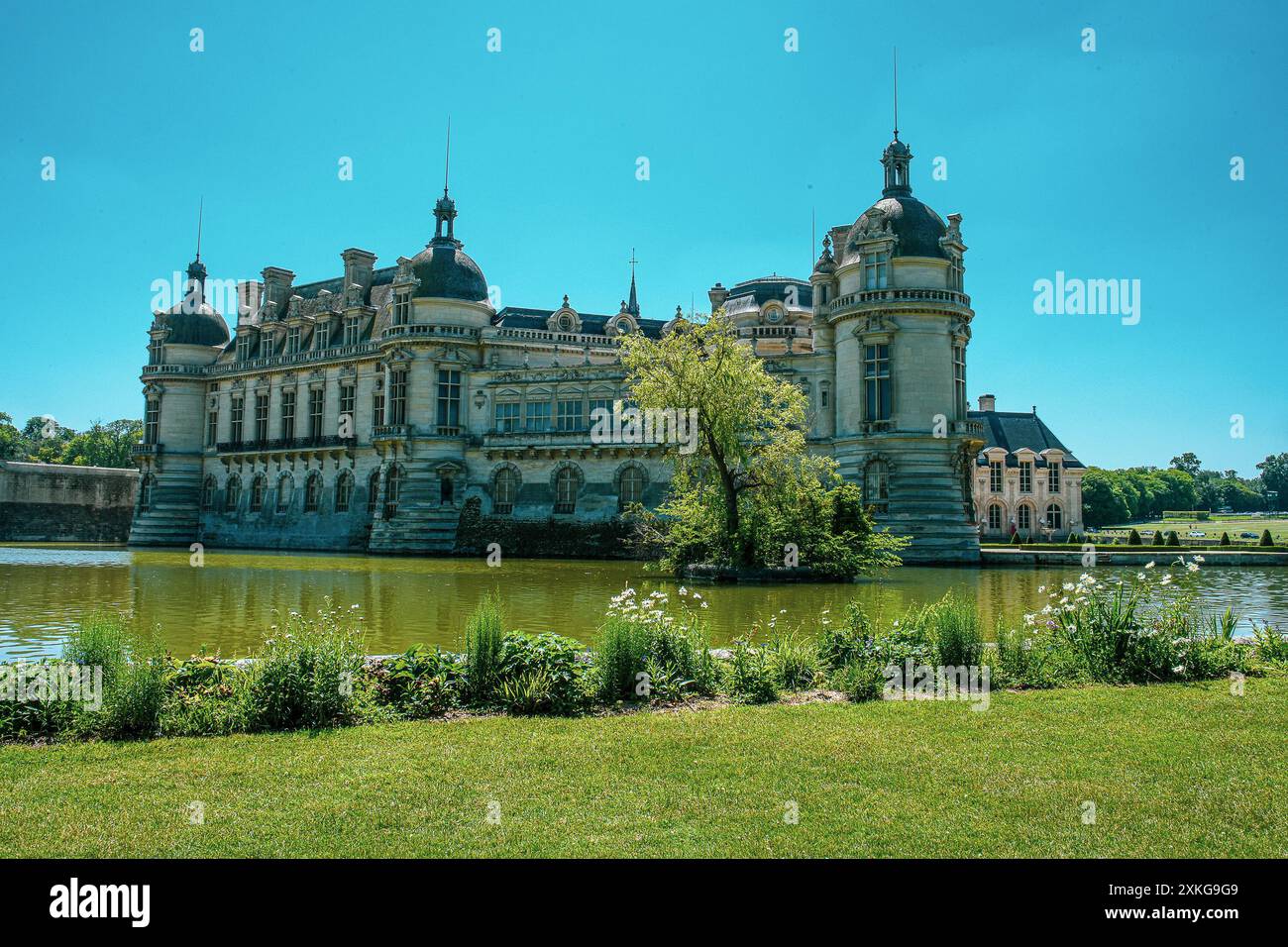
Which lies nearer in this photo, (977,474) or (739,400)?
(739,400)

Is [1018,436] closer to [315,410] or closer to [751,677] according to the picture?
[315,410]

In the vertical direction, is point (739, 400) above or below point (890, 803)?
above

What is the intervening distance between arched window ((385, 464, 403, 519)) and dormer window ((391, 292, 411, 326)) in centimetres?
860

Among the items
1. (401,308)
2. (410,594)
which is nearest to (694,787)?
(410,594)

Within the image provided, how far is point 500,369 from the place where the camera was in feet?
173

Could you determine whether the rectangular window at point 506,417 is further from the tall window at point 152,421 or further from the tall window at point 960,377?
the tall window at point 152,421

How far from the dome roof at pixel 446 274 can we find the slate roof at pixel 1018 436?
40886mm

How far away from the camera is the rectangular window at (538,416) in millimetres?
51406

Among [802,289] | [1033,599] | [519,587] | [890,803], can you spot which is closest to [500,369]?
[802,289]

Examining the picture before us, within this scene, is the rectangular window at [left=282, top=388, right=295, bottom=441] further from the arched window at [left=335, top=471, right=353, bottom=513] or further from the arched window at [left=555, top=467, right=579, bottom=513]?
the arched window at [left=555, top=467, right=579, bottom=513]

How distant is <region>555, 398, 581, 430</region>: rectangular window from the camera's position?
50656mm

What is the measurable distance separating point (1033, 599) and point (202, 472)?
60584mm

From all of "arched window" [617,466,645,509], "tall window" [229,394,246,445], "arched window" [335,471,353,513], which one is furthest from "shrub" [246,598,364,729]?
"tall window" [229,394,246,445]

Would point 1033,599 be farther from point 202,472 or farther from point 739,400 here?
point 202,472
